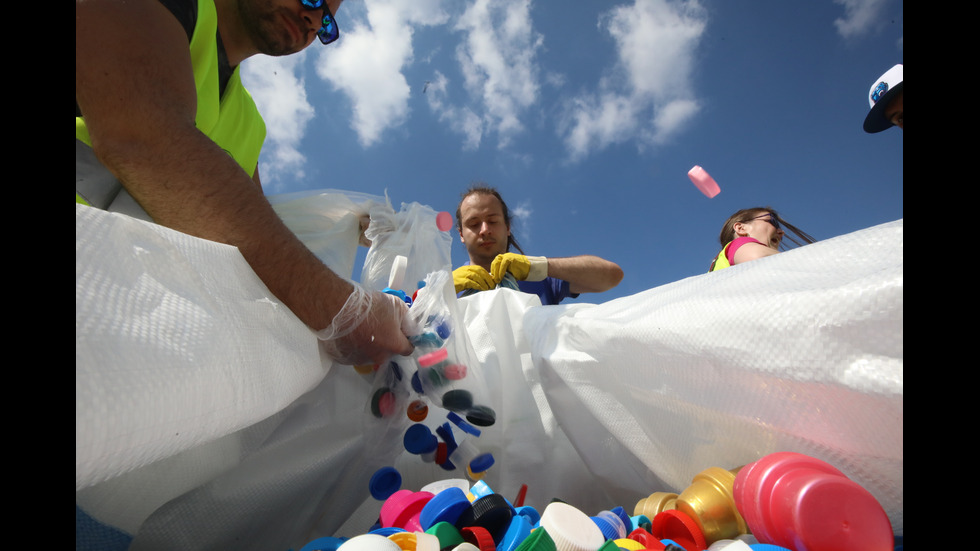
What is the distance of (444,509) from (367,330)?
0.29m

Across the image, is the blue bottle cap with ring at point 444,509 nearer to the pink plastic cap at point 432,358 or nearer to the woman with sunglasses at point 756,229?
the pink plastic cap at point 432,358

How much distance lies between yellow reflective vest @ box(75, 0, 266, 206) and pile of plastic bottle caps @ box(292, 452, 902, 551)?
585 mm

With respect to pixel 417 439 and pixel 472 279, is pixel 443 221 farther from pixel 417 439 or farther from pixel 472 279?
pixel 417 439

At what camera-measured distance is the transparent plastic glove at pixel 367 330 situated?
0.61 meters

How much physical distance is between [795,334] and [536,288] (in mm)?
1536

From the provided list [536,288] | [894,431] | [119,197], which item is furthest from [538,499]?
[536,288]

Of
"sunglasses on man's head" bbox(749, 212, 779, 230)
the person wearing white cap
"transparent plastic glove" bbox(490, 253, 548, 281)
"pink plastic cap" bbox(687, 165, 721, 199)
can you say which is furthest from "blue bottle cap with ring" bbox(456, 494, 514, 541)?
the person wearing white cap

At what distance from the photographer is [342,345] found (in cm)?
66

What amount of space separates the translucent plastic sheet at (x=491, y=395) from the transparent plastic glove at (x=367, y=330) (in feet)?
0.16

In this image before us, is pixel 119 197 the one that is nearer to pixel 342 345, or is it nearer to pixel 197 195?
pixel 197 195

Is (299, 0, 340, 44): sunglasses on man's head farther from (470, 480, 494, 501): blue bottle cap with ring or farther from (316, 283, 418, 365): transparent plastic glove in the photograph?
(470, 480, 494, 501): blue bottle cap with ring

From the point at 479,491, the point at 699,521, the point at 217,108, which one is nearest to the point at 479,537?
the point at 479,491
